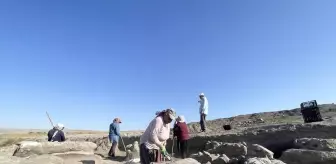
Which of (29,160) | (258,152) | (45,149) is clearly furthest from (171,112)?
(45,149)

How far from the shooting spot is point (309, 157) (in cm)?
948

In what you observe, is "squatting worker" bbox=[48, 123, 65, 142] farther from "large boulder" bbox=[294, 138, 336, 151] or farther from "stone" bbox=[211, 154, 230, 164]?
"large boulder" bbox=[294, 138, 336, 151]

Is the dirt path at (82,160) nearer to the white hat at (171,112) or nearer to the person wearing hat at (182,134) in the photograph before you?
the person wearing hat at (182,134)

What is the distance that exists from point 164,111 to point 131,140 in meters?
12.3

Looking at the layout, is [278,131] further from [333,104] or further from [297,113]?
[333,104]

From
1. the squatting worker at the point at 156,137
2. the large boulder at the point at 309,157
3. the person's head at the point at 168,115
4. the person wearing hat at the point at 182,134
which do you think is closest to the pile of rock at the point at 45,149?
the person wearing hat at the point at 182,134

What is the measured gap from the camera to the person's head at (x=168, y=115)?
618 centimetres

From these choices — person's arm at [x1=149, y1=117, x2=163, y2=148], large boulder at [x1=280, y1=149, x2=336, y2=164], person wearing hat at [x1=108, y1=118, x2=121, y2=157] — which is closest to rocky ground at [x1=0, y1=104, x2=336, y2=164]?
large boulder at [x1=280, y1=149, x2=336, y2=164]

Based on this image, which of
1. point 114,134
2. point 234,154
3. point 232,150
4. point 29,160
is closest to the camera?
point 29,160

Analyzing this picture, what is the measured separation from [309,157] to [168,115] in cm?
517

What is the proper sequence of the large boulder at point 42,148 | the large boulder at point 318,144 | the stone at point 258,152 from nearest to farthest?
1. the large boulder at point 318,144
2. the stone at point 258,152
3. the large boulder at point 42,148

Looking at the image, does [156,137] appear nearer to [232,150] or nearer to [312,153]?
[312,153]

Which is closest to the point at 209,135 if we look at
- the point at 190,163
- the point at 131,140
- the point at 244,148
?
the point at 244,148

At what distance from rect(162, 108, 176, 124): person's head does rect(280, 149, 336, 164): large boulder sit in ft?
16.4
